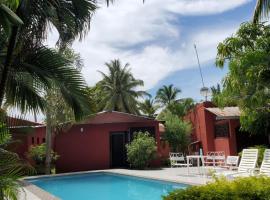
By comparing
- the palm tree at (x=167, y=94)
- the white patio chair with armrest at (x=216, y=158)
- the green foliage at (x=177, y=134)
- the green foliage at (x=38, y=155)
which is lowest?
the white patio chair with armrest at (x=216, y=158)

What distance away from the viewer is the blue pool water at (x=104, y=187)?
46.9 feet

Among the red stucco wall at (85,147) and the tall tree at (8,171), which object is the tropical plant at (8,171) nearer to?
the tall tree at (8,171)

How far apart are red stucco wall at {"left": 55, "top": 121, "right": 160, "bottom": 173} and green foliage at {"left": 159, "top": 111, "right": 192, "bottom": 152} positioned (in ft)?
2.47

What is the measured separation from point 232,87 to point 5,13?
37.9ft

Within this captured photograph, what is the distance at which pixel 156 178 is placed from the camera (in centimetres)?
1611

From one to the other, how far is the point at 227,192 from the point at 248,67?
7.31 meters

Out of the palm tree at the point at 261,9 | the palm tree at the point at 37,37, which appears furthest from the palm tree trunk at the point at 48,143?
the palm tree at the point at 37,37

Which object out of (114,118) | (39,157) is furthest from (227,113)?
(39,157)

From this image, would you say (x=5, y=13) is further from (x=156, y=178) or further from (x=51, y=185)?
(x=51, y=185)

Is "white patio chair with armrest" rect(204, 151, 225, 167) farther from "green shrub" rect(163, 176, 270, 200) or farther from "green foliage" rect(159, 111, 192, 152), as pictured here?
"green shrub" rect(163, 176, 270, 200)

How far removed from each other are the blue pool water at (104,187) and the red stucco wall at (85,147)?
2.21 meters

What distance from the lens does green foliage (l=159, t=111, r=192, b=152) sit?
22562mm

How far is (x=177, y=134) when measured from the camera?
74.0 feet

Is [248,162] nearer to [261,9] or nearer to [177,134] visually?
[261,9]
